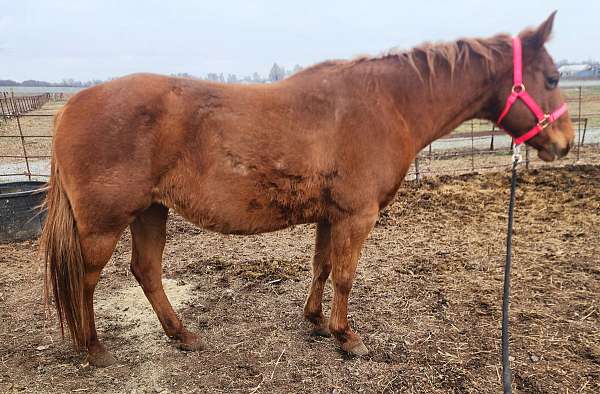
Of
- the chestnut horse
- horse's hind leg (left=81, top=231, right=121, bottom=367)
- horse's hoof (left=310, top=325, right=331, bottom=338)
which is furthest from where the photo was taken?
horse's hoof (left=310, top=325, right=331, bottom=338)

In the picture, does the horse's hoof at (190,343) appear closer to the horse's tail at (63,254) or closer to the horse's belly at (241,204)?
the horse's tail at (63,254)

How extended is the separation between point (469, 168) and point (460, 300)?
19.2 feet

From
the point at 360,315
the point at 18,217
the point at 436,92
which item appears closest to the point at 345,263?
the point at 360,315

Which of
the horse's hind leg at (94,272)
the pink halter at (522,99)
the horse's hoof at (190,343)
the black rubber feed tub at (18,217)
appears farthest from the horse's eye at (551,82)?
the black rubber feed tub at (18,217)

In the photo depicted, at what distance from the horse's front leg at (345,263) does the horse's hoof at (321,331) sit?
0.74 feet

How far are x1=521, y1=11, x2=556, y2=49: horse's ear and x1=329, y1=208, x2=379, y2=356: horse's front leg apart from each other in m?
1.44

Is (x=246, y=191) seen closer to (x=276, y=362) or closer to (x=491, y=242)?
(x=276, y=362)

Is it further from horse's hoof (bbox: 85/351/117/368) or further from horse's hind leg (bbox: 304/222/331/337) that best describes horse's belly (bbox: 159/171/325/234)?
horse's hoof (bbox: 85/351/117/368)

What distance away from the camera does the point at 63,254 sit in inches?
102

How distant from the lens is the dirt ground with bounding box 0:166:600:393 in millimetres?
2746

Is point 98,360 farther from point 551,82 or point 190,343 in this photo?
point 551,82

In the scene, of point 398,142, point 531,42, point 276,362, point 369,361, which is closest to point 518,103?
point 531,42

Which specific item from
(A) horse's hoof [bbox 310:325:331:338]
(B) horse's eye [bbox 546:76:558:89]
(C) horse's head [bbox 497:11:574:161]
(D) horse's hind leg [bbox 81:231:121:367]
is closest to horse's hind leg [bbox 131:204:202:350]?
(D) horse's hind leg [bbox 81:231:121:367]

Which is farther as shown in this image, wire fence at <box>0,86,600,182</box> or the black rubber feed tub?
wire fence at <box>0,86,600,182</box>
